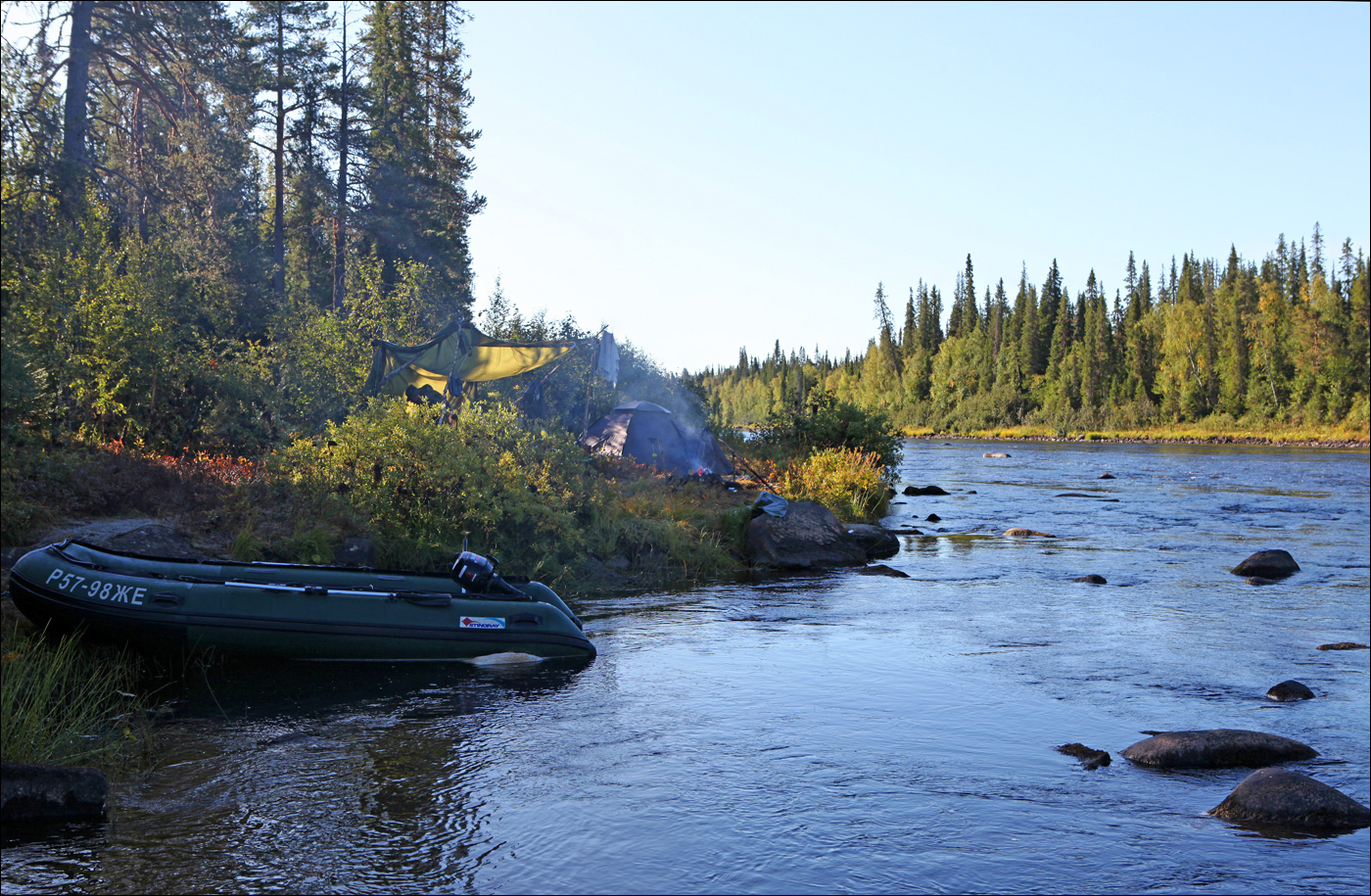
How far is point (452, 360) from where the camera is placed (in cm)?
1925

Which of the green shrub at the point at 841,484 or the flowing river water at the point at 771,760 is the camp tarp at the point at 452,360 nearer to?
the flowing river water at the point at 771,760

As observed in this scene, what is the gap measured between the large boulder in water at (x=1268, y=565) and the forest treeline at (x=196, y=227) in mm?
15916

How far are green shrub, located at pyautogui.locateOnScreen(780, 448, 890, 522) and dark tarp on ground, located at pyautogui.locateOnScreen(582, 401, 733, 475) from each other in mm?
2029

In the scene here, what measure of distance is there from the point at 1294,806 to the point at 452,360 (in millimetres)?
15763

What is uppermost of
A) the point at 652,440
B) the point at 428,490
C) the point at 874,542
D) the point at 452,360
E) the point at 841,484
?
the point at 452,360

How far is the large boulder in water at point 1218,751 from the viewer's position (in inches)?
299

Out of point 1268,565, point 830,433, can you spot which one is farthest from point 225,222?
point 1268,565

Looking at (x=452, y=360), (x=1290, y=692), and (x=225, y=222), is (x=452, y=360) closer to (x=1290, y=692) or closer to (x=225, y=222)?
(x=225, y=222)

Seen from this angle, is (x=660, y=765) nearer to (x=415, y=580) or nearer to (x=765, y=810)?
(x=765, y=810)

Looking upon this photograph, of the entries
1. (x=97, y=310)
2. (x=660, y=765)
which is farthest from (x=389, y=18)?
(x=660, y=765)

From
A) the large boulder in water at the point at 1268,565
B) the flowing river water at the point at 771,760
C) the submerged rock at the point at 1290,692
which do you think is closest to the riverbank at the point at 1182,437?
the large boulder in water at the point at 1268,565

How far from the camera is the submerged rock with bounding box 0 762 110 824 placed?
6215 millimetres

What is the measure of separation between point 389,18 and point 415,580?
31.4 meters

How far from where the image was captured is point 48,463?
12.6 metres
